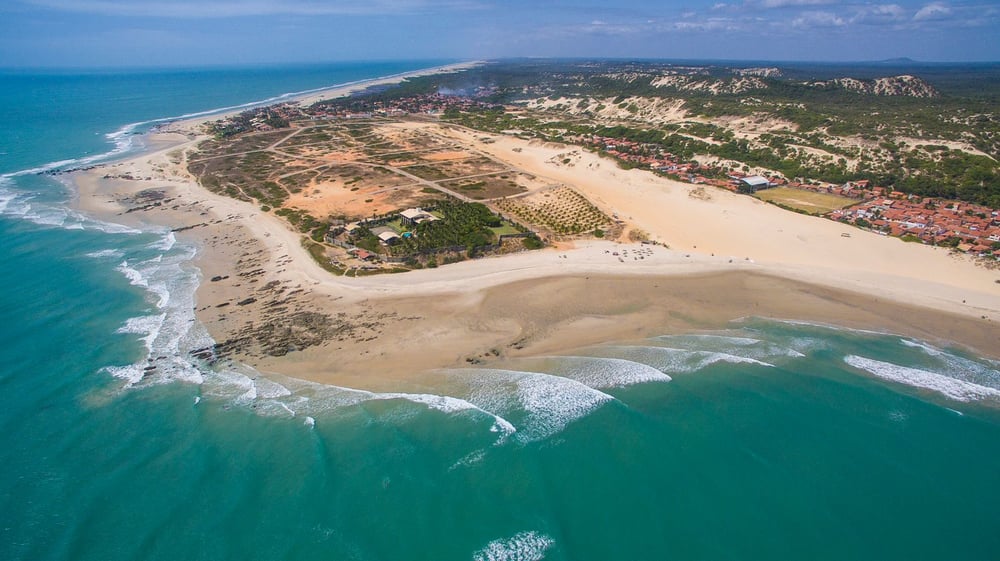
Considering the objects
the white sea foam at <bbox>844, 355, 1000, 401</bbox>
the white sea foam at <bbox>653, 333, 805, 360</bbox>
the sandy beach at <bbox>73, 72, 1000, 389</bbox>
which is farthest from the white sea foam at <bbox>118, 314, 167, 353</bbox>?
the white sea foam at <bbox>844, 355, 1000, 401</bbox>

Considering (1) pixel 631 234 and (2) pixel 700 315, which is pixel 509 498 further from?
(1) pixel 631 234

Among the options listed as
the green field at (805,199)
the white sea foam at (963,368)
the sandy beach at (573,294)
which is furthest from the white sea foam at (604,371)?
the green field at (805,199)

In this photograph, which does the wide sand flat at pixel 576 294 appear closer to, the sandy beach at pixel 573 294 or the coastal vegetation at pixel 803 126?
the sandy beach at pixel 573 294

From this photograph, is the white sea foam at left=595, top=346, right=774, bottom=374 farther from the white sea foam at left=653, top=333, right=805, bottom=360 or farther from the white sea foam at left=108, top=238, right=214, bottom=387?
the white sea foam at left=108, top=238, right=214, bottom=387

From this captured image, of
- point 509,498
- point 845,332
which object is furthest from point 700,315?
point 509,498

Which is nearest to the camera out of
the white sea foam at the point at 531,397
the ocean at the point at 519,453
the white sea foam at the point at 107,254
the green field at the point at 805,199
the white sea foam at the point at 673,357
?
the ocean at the point at 519,453

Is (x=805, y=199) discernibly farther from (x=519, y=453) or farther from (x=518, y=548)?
(x=518, y=548)

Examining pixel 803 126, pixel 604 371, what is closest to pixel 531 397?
pixel 604 371

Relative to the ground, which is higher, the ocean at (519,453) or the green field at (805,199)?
the green field at (805,199)
